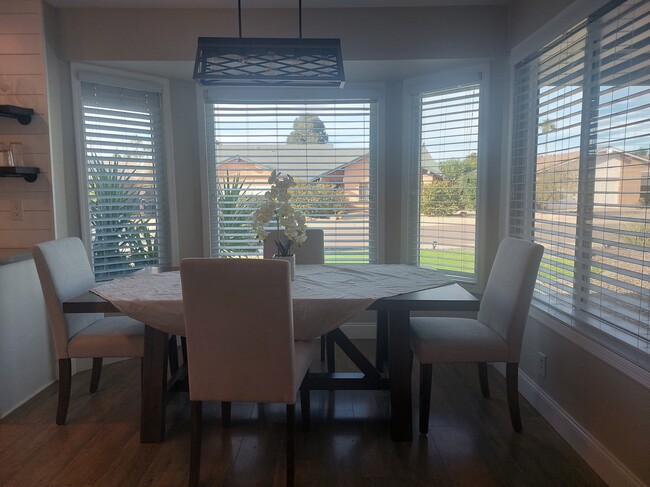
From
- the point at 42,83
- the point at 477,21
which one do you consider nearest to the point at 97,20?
the point at 42,83

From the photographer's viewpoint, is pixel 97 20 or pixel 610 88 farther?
pixel 97 20

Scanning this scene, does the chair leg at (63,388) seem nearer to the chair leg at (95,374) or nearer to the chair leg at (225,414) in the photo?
the chair leg at (95,374)

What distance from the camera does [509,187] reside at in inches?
129

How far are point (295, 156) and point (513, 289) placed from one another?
2.25m

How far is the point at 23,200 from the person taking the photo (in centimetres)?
314

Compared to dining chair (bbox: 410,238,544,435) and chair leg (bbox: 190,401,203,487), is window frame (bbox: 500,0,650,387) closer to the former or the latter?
dining chair (bbox: 410,238,544,435)

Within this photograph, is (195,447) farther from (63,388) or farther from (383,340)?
(383,340)

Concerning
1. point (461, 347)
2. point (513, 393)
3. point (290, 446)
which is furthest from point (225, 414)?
point (513, 393)

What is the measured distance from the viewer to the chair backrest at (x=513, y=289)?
2340mm

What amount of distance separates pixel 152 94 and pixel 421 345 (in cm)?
300

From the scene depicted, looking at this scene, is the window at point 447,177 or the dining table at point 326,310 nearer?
the dining table at point 326,310

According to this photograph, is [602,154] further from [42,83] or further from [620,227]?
[42,83]

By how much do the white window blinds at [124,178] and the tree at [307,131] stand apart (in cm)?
115

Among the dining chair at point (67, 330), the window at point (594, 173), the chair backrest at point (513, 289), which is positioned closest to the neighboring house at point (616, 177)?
the window at point (594, 173)
